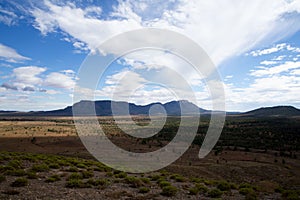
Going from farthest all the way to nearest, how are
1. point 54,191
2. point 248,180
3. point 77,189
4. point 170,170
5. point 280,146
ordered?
point 280,146
point 170,170
point 248,180
point 77,189
point 54,191

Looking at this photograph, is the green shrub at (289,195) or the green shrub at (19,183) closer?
the green shrub at (19,183)

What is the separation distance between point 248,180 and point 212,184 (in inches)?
327

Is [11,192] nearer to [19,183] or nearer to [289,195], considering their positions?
[19,183]

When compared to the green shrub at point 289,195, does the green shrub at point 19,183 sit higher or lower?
higher

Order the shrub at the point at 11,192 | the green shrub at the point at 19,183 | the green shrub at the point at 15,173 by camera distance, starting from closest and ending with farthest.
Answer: the shrub at the point at 11,192 < the green shrub at the point at 19,183 < the green shrub at the point at 15,173

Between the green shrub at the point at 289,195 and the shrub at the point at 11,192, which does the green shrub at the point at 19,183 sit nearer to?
the shrub at the point at 11,192

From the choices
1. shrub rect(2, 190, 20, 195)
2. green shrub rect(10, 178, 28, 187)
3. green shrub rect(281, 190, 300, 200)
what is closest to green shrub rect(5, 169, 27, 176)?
green shrub rect(10, 178, 28, 187)

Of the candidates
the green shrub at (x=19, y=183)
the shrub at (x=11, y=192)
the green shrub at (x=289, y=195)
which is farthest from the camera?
the green shrub at (x=289, y=195)

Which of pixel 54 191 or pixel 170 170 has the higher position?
pixel 54 191

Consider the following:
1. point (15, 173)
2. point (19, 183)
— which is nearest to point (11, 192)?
point (19, 183)

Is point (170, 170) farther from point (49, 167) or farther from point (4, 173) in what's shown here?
point (4, 173)

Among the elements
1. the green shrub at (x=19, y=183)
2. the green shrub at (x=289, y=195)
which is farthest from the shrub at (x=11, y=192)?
the green shrub at (x=289, y=195)

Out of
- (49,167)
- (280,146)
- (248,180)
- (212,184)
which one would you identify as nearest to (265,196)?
(212,184)

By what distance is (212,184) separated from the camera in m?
16.3
